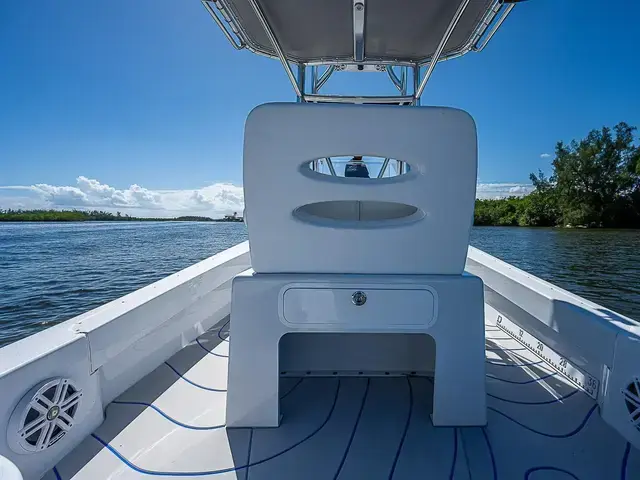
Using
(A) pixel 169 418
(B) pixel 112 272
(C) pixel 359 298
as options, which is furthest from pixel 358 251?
(B) pixel 112 272

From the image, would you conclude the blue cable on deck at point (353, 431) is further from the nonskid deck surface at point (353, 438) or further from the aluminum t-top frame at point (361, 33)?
the aluminum t-top frame at point (361, 33)

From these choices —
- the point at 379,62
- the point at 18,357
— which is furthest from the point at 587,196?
the point at 18,357

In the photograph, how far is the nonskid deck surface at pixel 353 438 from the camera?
0.87 meters

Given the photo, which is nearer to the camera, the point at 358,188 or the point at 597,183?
the point at 358,188

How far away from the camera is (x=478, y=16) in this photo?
1.34 metres

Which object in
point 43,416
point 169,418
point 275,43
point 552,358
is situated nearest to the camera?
point 43,416

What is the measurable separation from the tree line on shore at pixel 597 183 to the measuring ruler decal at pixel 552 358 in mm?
19238

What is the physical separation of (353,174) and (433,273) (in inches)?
18.9

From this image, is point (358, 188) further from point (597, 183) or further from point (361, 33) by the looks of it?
point (597, 183)

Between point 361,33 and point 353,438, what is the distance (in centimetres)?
148

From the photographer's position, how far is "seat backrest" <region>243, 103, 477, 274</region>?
937mm

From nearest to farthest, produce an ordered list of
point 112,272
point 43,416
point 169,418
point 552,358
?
point 43,416 → point 169,418 → point 552,358 → point 112,272

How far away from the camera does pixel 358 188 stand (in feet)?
3.21

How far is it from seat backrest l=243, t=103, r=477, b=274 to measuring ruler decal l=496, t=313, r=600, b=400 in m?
0.68
